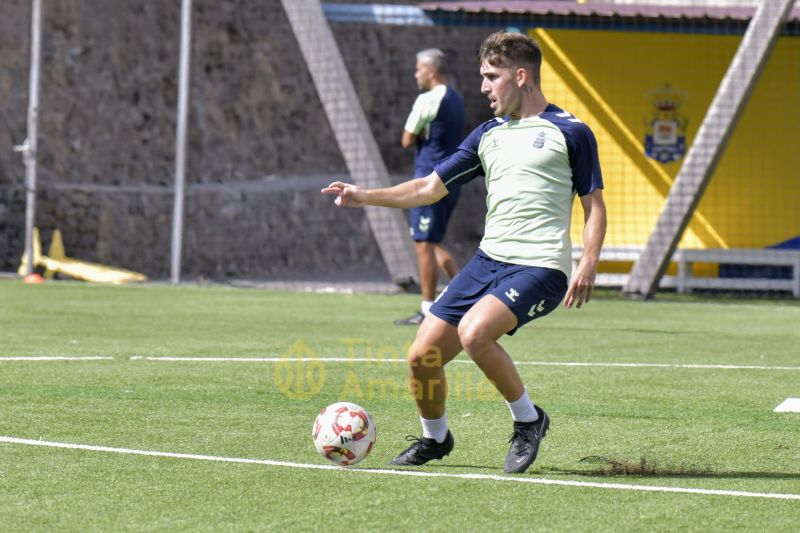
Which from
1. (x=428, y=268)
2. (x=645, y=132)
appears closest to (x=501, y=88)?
(x=428, y=268)

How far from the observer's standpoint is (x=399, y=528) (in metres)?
4.73

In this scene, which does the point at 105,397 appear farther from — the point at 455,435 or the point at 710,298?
the point at 710,298

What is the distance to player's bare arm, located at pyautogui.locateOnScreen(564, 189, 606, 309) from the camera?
5.89 m

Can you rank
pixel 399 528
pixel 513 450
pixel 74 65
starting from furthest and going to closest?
pixel 74 65
pixel 513 450
pixel 399 528

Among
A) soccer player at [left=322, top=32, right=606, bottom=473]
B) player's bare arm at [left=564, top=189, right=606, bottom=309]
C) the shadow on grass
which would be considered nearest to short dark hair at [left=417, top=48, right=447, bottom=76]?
soccer player at [left=322, top=32, right=606, bottom=473]

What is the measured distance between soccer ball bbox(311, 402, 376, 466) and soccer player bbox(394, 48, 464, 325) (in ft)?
21.1

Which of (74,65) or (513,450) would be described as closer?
(513,450)

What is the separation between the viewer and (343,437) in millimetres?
5836

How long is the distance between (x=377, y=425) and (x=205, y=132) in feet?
61.5

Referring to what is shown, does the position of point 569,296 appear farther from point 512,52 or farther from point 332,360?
point 332,360

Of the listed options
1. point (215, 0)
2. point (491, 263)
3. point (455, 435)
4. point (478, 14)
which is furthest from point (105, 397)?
point (215, 0)

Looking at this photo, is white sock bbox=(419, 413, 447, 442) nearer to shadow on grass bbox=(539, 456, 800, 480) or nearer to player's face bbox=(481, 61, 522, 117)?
shadow on grass bbox=(539, 456, 800, 480)

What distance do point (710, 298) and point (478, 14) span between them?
4.25 m

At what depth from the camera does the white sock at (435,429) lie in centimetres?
610
